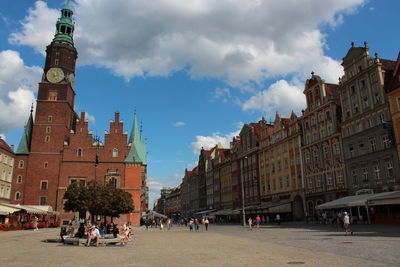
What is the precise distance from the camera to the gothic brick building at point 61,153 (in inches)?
2552

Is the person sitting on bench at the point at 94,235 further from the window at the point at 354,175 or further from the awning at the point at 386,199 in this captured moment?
the window at the point at 354,175

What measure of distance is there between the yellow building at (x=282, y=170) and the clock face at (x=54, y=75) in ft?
137

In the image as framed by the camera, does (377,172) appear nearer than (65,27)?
Yes

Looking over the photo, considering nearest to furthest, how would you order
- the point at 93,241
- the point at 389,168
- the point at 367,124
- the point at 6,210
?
the point at 93,241
the point at 389,168
the point at 6,210
the point at 367,124

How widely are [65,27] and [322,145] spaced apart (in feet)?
185

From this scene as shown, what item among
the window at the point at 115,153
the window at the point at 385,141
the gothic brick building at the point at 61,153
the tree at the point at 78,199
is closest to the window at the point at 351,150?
the window at the point at 385,141

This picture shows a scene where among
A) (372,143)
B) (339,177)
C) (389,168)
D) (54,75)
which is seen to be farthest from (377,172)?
(54,75)

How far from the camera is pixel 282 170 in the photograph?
6062 centimetres

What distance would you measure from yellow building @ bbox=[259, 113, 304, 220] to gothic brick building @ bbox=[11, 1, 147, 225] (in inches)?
960

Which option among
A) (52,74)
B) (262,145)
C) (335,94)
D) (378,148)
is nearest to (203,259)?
(378,148)

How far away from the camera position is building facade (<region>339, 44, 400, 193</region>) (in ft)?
128

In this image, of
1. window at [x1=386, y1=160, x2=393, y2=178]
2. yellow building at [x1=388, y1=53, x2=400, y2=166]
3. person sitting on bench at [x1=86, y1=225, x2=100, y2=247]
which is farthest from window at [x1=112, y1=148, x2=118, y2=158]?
yellow building at [x1=388, y1=53, x2=400, y2=166]

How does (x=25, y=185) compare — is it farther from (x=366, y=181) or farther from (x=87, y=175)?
(x=366, y=181)

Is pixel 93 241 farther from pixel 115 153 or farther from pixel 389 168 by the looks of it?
pixel 115 153
